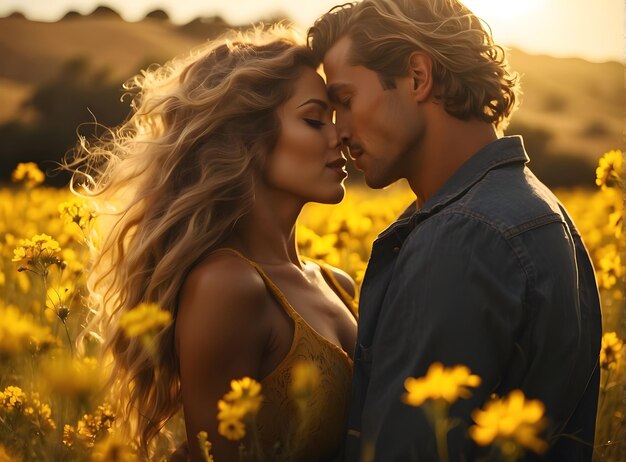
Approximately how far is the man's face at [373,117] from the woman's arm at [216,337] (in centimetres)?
62

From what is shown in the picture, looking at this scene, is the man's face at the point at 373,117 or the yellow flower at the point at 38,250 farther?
the yellow flower at the point at 38,250

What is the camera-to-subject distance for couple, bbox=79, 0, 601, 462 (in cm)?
219

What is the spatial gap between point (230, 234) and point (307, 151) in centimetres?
41

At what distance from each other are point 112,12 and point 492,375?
76.1 feet

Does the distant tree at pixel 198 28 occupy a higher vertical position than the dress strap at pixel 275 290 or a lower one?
lower

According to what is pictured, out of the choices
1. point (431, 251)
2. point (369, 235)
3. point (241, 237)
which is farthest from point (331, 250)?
point (431, 251)

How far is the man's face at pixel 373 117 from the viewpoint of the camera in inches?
113

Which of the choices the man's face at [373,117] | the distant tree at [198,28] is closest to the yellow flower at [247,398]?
the man's face at [373,117]

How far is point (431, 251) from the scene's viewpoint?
7.23 ft

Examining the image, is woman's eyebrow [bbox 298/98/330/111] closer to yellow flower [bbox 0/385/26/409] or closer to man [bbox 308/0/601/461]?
man [bbox 308/0/601/461]

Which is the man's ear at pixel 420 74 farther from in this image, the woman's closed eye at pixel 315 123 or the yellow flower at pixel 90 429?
the yellow flower at pixel 90 429

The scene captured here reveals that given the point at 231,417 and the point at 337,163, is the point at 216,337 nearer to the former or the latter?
the point at 231,417

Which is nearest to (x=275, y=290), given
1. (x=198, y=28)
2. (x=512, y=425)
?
(x=512, y=425)

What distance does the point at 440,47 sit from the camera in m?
2.90
